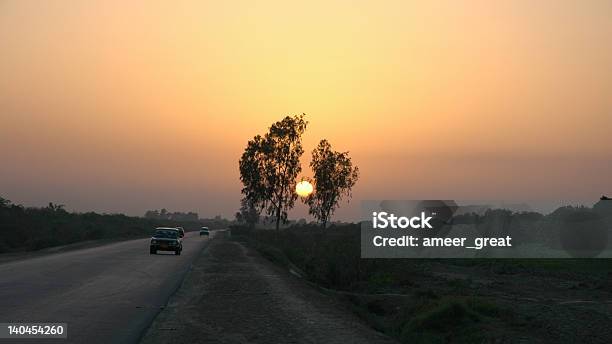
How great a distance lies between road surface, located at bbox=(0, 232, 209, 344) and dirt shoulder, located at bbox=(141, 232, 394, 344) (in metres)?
0.58

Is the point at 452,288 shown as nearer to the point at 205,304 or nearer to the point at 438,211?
the point at 205,304

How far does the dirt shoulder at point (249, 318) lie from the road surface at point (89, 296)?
1.92 ft

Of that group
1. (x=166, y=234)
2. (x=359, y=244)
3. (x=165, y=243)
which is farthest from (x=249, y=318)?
(x=359, y=244)

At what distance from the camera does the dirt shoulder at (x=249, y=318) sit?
42.6 ft

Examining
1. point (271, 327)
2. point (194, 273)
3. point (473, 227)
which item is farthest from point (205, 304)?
point (473, 227)

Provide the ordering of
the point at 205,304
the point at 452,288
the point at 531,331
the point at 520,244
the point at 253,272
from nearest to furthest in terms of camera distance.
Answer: the point at 205,304
the point at 531,331
the point at 253,272
the point at 452,288
the point at 520,244

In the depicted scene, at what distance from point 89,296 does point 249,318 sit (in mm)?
5828

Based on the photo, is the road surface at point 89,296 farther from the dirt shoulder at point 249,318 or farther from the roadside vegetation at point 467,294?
the roadside vegetation at point 467,294

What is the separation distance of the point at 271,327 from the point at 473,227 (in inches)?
3473

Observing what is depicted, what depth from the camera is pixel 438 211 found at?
10294 centimetres

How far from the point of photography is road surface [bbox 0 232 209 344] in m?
13.4

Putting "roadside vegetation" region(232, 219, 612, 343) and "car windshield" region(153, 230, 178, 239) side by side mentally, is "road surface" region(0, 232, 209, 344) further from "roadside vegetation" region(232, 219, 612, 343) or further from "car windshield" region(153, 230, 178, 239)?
"car windshield" region(153, 230, 178, 239)

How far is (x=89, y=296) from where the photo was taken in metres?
18.9

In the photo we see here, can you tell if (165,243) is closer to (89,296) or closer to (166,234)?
(166,234)
